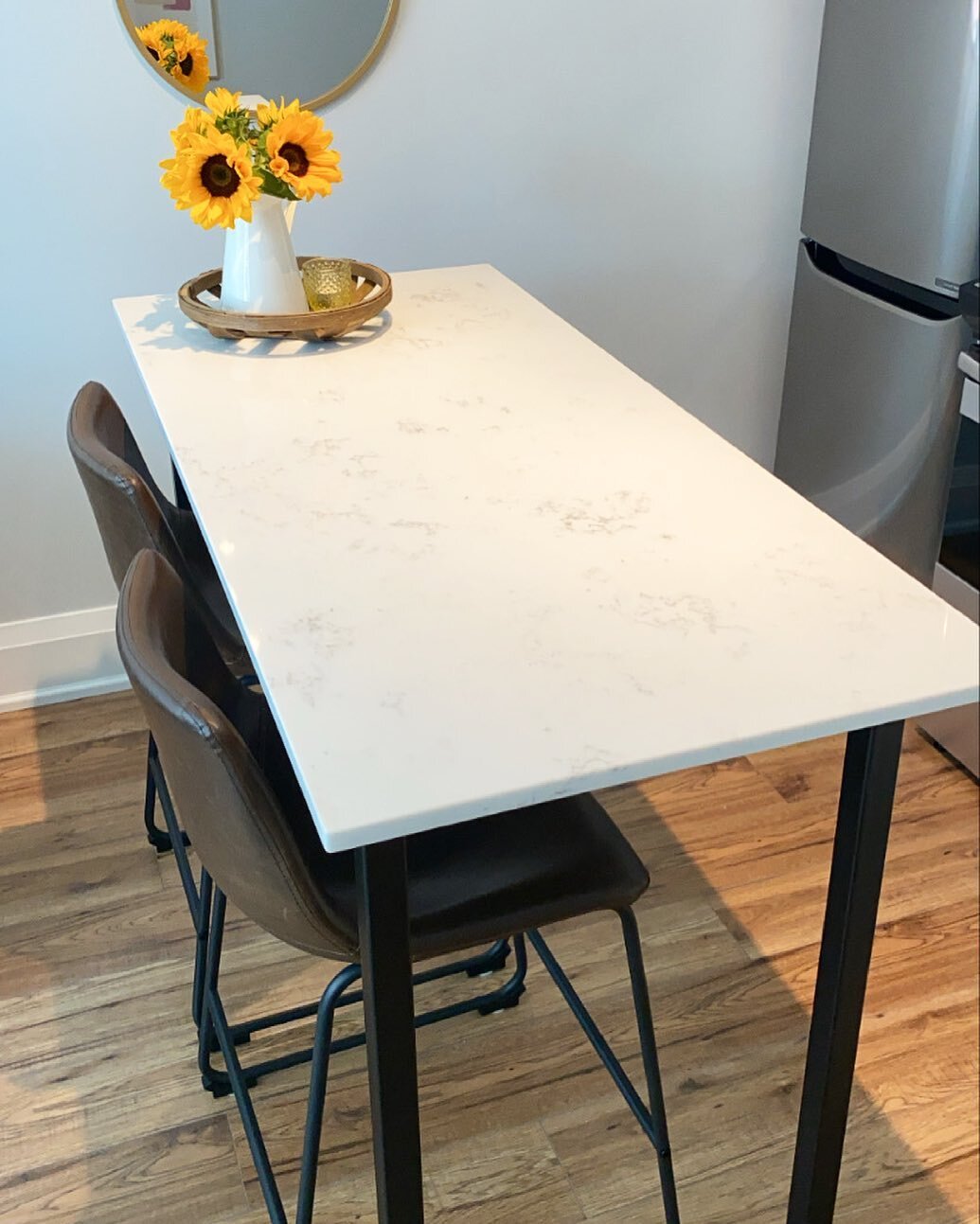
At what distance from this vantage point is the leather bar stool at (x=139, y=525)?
1.49 metres

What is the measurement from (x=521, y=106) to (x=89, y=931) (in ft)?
5.77

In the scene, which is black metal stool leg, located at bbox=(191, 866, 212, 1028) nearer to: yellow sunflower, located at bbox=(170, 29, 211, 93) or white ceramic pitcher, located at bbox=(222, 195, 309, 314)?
→ white ceramic pitcher, located at bbox=(222, 195, 309, 314)

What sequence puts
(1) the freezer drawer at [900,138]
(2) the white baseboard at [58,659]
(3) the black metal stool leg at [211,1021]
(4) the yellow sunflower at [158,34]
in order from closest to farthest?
(3) the black metal stool leg at [211,1021] → (1) the freezer drawer at [900,138] → (4) the yellow sunflower at [158,34] → (2) the white baseboard at [58,659]

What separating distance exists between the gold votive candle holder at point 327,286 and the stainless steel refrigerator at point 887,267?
1054 mm

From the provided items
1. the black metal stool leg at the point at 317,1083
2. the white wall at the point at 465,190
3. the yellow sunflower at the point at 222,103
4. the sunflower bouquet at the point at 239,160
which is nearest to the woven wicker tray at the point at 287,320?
the sunflower bouquet at the point at 239,160

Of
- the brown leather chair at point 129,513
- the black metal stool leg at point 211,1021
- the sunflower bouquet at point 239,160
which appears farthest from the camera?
the sunflower bouquet at point 239,160

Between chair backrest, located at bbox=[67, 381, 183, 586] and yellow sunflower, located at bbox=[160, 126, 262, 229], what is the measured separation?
0.29 metres

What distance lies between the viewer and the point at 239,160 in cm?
170

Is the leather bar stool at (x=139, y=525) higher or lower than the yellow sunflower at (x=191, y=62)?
lower

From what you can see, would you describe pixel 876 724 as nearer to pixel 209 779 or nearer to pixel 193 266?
pixel 209 779

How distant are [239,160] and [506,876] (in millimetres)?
1050

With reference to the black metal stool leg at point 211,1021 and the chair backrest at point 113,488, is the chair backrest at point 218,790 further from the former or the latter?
the black metal stool leg at point 211,1021

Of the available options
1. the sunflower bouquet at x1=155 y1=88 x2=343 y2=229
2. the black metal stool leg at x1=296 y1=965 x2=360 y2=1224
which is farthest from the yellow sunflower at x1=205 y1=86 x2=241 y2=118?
the black metal stool leg at x1=296 y1=965 x2=360 y2=1224

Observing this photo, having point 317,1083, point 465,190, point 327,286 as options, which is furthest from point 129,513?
point 465,190
